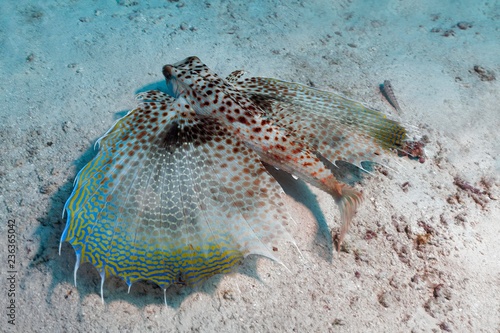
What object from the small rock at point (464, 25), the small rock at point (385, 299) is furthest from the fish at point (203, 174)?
the small rock at point (464, 25)

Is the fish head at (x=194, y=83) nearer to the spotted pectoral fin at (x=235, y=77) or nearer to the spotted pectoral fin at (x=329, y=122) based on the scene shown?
the spotted pectoral fin at (x=235, y=77)

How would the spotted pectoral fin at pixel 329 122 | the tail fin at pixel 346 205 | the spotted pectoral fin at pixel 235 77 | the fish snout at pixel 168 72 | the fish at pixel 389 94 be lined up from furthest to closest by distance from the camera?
1. the fish at pixel 389 94
2. the spotted pectoral fin at pixel 235 77
3. the fish snout at pixel 168 72
4. the spotted pectoral fin at pixel 329 122
5. the tail fin at pixel 346 205

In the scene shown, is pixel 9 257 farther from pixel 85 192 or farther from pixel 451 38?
pixel 451 38

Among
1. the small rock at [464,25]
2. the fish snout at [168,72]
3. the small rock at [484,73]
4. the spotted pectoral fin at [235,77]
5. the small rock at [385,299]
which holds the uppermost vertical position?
the small rock at [464,25]

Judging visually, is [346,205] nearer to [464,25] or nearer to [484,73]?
[484,73]

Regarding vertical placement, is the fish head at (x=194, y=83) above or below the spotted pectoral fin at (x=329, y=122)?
above

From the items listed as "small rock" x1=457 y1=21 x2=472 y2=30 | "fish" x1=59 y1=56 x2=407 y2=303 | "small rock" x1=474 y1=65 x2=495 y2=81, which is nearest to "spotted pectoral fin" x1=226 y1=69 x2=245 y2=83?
"fish" x1=59 y1=56 x2=407 y2=303

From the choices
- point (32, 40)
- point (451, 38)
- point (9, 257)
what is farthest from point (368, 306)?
point (32, 40)

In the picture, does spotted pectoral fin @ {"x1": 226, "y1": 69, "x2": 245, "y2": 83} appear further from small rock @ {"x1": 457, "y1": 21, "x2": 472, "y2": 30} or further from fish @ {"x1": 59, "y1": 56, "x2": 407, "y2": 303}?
small rock @ {"x1": 457, "y1": 21, "x2": 472, "y2": 30}
